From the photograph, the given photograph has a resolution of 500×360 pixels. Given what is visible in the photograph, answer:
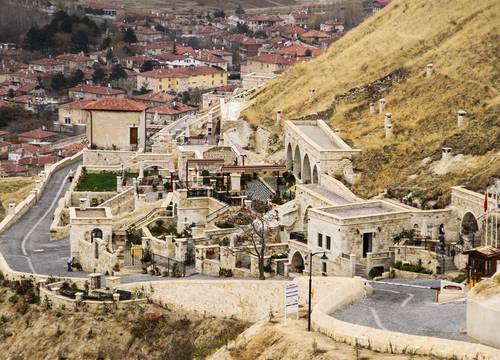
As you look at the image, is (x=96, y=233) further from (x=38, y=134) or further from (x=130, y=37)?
(x=130, y=37)

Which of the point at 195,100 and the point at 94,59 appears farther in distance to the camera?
the point at 94,59

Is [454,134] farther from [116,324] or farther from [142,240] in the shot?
[116,324]

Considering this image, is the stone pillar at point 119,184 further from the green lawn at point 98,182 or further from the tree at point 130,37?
the tree at point 130,37

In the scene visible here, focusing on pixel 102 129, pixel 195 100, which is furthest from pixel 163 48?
pixel 102 129

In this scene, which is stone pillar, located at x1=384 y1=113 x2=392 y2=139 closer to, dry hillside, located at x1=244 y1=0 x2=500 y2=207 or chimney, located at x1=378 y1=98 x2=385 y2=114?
dry hillside, located at x1=244 y1=0 x2=500 y2=207

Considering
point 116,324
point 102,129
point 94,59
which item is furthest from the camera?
point 94,59

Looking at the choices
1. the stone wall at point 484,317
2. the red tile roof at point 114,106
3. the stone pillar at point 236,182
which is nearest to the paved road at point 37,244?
the red tile roof at point 114,106

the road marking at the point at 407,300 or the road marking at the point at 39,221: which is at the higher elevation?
the road marking at the point at 39,221

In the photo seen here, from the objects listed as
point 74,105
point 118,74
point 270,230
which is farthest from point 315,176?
point 118,74
